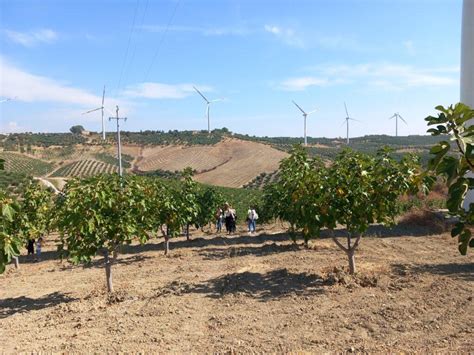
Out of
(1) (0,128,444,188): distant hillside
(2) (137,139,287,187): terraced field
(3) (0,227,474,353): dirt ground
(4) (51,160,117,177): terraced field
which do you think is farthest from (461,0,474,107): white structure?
(4) (51,160,117,177): terraced field

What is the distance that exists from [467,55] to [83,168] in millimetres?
82600

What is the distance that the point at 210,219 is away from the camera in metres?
A: 24.1

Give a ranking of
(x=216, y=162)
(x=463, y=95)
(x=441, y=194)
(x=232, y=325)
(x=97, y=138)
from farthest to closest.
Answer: (x=97, y=138), (x=216, y=162), (x=441, y=194), (x=463, y=95), (x=232, y=325)

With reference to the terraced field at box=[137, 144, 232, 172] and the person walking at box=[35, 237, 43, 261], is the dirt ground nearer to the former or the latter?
the person walking at box=[35, 237, 43, 261]

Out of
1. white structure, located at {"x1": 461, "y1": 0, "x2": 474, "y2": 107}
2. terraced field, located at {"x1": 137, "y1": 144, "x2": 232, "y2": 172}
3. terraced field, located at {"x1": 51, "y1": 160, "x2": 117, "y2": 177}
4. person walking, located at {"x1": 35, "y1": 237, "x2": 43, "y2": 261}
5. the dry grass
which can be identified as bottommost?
person walking, located at {"x1": 35, "y1": 237, "x2": 43, "y2": 261}

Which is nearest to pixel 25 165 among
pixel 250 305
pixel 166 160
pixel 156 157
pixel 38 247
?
pixel 156 157

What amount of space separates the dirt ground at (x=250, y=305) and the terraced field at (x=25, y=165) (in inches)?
3045

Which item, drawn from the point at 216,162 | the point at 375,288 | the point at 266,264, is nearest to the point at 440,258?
the point at 375,288

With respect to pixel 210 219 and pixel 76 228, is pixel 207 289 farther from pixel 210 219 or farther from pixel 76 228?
pixel 210 219

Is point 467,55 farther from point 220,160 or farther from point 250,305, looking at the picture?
point 220,160

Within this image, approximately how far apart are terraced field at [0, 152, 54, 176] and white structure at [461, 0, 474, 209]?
264 feet

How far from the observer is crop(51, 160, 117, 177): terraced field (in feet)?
280

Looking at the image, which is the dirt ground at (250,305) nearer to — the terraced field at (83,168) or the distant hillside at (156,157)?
the distant hillside at (156,157)

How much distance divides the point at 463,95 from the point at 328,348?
21344 mm
